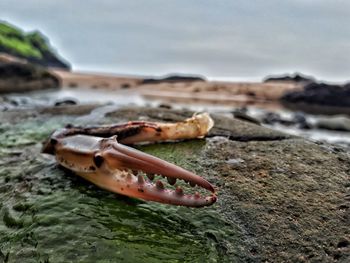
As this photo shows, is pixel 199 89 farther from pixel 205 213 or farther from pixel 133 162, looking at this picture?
pixel 133 162

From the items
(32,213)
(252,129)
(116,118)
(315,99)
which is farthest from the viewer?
(315,99)

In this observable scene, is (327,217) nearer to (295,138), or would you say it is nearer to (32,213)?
(295,138)

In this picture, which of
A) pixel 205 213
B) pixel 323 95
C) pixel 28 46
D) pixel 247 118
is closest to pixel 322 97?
pixel 323 95

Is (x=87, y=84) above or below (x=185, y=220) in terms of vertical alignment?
below

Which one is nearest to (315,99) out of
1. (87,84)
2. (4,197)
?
(87,84)

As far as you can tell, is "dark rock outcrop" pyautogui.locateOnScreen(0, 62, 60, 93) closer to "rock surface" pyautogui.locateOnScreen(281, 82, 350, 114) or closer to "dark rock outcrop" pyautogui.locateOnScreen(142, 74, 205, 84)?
"dark rock outcrop" pyautogui.locateOnScreen(142, 74, 205, 84)
